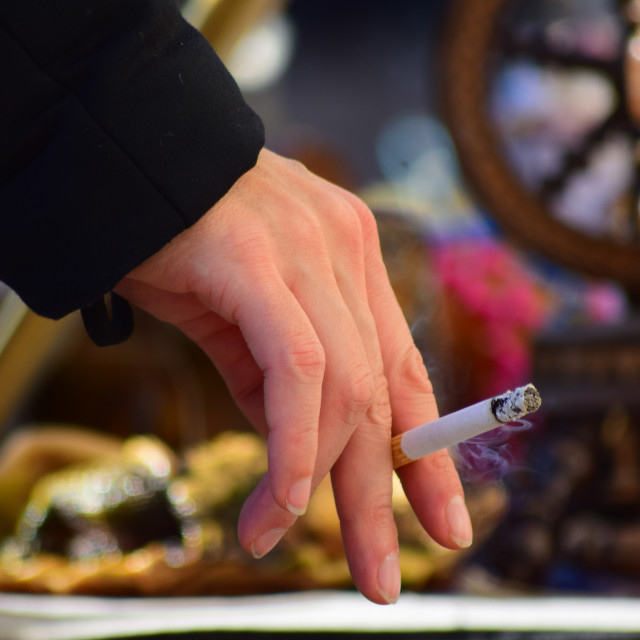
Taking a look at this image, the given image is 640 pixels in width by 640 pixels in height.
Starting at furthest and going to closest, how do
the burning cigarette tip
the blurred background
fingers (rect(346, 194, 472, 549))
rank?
the blurred background < fingers (rect(346, 194, 472, 549)) < the burning cigarette tip

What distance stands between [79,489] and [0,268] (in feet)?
1.73

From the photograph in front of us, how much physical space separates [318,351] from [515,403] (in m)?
0.10

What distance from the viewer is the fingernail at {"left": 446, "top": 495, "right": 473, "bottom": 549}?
405 millimetres

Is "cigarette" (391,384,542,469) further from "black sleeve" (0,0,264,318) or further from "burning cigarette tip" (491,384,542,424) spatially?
"black sleeve" (0,0,264,318)

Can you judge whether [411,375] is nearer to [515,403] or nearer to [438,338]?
[515,403]

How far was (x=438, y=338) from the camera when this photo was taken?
715mm

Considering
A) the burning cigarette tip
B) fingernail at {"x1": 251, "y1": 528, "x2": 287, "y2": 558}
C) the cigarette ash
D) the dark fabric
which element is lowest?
the cigarette ash

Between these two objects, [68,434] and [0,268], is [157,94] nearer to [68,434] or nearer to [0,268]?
[0,268]

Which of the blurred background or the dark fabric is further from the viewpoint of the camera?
the blurred background

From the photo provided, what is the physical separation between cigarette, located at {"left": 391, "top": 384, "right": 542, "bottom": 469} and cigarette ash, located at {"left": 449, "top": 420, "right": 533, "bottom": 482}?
0.13 ft

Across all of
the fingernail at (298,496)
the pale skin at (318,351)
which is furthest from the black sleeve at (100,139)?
the fingernail at (298,496)

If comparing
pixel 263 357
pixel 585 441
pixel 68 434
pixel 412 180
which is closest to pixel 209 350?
pixel 263 357

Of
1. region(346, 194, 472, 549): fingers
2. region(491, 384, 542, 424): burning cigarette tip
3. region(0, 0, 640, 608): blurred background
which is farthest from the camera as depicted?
region(0, 0, 640, 608): blurred background

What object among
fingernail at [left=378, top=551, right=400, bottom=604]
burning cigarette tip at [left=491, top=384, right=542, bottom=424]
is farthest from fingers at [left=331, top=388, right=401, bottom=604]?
burning cigarette tip at [left=491, top=384, right=542, bottom=424]
